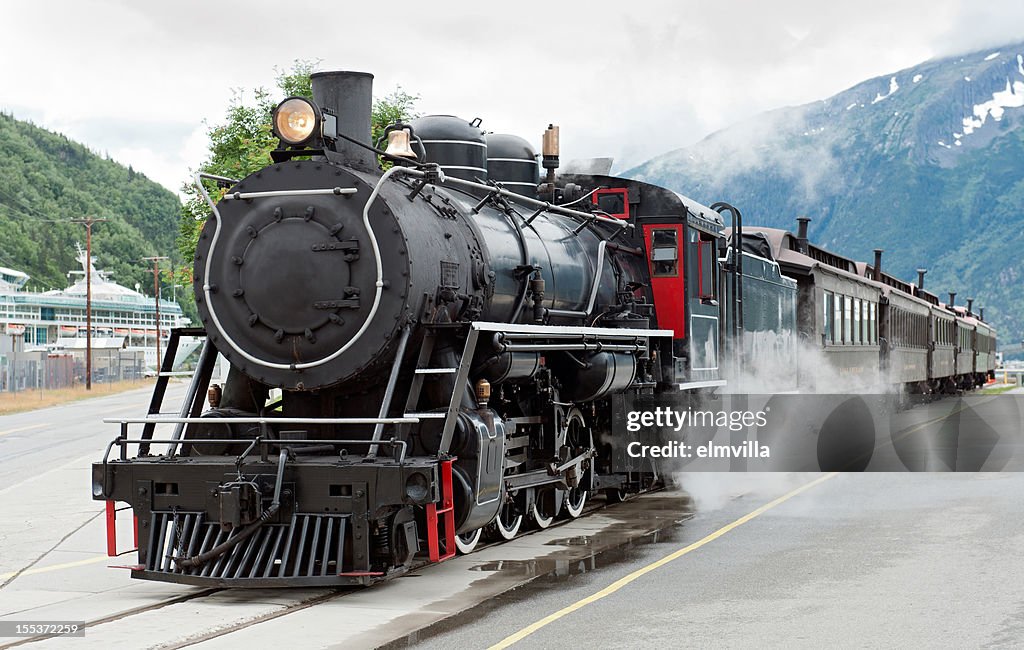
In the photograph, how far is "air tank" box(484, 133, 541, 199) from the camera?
38.3ft

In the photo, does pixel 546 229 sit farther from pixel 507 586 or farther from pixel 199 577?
pixel 199 577

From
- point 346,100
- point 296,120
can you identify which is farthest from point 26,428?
point 296,120

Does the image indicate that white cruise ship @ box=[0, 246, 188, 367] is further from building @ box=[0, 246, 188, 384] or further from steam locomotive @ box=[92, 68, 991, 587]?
steam locomotive @ box=[92, 68, 991, 587]

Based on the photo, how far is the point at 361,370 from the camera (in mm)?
8195

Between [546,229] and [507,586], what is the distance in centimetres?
374

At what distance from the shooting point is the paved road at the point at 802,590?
21.4 ft

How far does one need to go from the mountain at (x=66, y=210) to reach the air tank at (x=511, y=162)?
120999 millimetres

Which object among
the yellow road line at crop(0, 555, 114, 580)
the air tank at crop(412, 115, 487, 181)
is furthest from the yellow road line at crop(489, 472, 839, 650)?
the yellow road line at crop(0, 555, 114, 580)

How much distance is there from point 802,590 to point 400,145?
14.7ft

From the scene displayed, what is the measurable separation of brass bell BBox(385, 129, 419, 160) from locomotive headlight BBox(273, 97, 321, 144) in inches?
34.4

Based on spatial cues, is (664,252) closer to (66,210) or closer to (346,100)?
(346,100)

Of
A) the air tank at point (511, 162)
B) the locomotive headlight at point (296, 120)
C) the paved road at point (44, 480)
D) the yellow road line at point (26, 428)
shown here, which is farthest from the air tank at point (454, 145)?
the yellow road line at point (26, 428)

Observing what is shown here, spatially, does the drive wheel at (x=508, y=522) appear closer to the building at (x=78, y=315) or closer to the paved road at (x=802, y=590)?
the paved road at (x=802, y=590)

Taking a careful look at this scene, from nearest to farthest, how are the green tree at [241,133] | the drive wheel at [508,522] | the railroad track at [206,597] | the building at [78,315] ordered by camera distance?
the railroad track at [206,597] < the drive wheel at [508,522] < the green tree at [241,133] < the building at [78,315]
